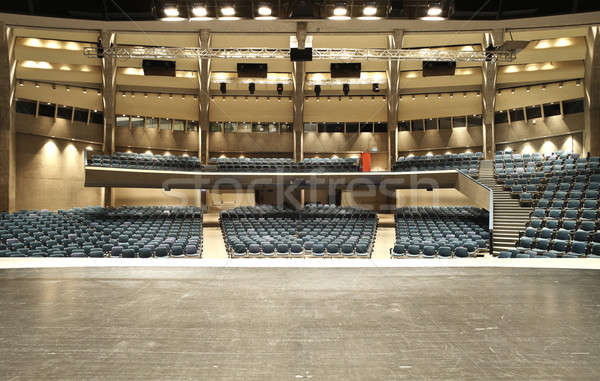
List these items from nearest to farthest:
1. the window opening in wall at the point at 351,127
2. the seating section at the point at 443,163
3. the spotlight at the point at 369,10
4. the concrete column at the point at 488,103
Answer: the spotlight at the point at 369,10
the seating section at the point at 443,163
the concrete column at the point at 488,103
the window opening in wall at the point at 351,127

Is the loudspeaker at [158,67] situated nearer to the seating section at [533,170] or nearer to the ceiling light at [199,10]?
the ceiling light at [199,10]

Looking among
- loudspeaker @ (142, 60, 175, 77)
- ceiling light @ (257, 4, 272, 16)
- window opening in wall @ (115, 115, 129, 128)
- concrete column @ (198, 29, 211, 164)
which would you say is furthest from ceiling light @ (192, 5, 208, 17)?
window opening in wall @ (115, 115, 129, 128)

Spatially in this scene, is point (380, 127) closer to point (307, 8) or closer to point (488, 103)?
point (488, 103)

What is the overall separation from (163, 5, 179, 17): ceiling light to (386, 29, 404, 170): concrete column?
39.5 feet

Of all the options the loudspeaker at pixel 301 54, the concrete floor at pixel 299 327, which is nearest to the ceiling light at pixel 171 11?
the loudspeaker at pixel 301 54

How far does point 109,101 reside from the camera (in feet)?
69.2

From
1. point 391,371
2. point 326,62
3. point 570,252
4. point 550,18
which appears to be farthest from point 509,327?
point 326,62

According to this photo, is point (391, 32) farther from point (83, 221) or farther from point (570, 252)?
point (83, 221)

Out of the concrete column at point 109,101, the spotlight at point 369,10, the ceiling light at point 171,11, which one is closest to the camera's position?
the ceiling light at point 171,11

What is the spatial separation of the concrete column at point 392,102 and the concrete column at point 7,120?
19.2 m

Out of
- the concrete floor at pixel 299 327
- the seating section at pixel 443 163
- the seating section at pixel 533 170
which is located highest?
the seating section at pixel 443 163

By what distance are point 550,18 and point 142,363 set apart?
20.4 m

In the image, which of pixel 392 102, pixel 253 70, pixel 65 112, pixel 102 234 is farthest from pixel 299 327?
pixel 65 112

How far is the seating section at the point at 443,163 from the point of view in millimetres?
18688
